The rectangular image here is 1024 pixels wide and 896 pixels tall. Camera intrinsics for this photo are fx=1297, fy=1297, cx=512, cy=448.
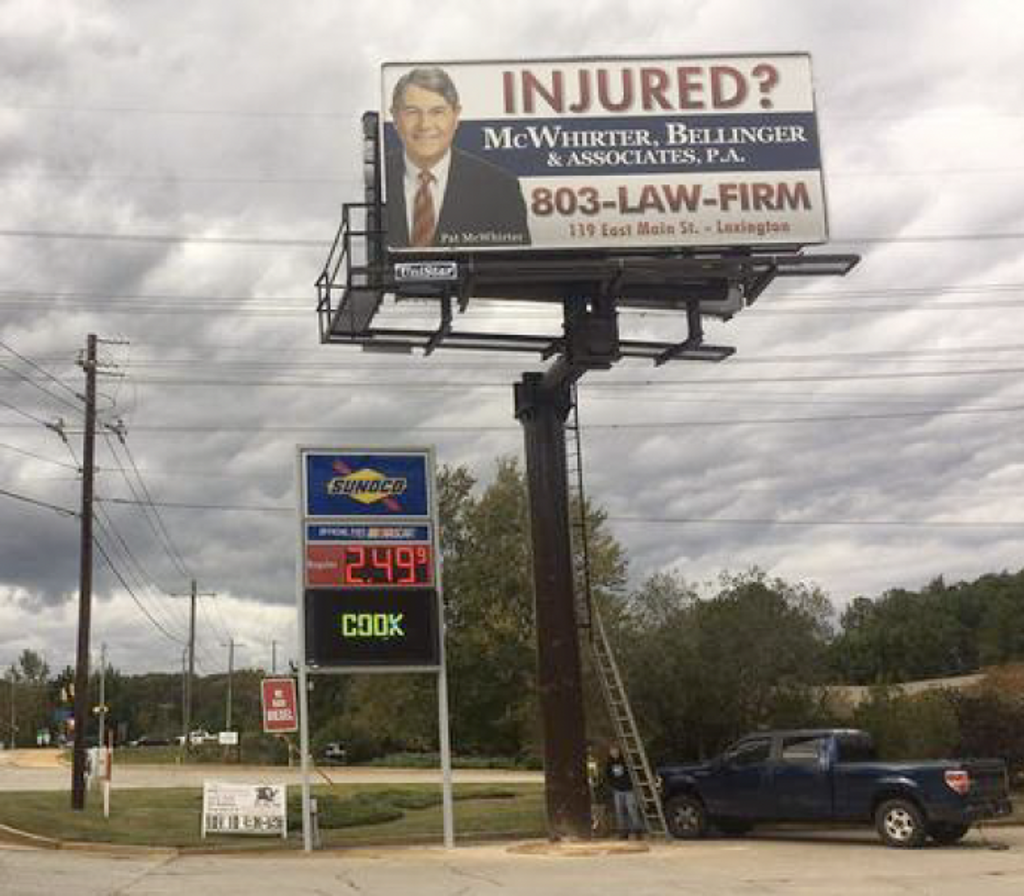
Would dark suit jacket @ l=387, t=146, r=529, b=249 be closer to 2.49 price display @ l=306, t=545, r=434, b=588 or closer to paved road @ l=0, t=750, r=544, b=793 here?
2.49 price display @ l=306, t=545, r=434, b=588

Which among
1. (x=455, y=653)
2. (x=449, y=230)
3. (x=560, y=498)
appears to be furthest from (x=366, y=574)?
(x=455, y=653)

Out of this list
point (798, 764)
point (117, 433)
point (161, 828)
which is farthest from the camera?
point (117, 433)

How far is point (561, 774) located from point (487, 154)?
1053cm

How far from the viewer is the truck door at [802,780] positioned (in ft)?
66.5

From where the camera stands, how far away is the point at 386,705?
64188mm

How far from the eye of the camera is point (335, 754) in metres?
74.1

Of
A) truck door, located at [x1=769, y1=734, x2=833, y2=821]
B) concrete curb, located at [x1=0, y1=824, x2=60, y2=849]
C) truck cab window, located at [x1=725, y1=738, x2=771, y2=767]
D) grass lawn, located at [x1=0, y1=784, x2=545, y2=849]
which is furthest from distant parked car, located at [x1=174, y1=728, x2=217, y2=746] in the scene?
truck door, located at [x1=769, y1=734, x2=833, y2=821]

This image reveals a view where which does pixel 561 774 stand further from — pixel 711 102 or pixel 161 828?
pixel 711 102

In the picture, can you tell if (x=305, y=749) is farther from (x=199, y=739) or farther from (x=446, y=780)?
(x=199, y=739)

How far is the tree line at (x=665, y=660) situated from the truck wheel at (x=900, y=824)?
655cm

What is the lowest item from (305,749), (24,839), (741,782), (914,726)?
(24,839)

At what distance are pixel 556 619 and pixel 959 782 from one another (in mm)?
6821

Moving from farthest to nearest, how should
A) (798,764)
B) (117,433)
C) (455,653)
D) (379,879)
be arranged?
(455,653)
(117,433)
(798,764)
(379,879)

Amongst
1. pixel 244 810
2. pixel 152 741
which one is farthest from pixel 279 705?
pixel 152 741
